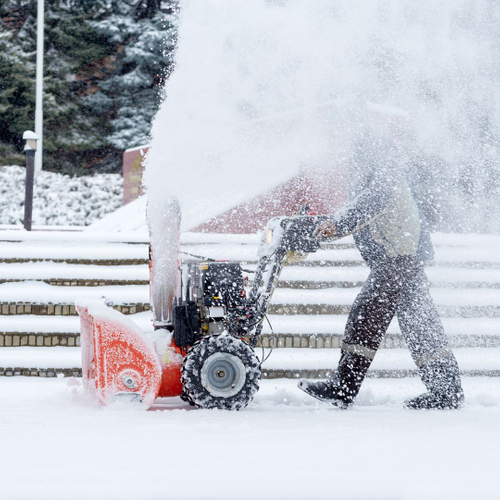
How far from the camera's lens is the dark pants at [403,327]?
3920 millimetres

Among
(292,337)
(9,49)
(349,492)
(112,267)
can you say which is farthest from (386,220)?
(9,49)

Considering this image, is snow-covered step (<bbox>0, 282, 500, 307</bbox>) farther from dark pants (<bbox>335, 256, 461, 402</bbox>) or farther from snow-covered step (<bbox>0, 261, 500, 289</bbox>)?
dark pants (<bbox>335, 256, 461, 402</bbox>)

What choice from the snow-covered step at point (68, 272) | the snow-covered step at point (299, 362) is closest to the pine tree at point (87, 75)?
the snow-covered step at point (68, 272)

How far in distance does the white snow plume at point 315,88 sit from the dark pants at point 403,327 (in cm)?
100

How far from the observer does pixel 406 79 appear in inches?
245

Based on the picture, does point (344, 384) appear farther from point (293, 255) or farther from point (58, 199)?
point (58, 199)

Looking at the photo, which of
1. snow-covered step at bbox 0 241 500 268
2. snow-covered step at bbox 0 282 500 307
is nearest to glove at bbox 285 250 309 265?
snow-covered step at bbox 0 282 500 307

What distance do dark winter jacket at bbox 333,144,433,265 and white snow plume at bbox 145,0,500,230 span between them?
1.43 feet

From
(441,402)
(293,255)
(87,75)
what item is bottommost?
(441,402)

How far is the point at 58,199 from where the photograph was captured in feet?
43.6

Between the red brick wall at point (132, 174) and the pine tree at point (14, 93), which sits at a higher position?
the pine tree at point (14, 93)

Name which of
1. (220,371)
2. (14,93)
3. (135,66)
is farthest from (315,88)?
(135,66)

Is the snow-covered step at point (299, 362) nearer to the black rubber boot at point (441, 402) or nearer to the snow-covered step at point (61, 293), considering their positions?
the snow-covered step at point (61, 293)

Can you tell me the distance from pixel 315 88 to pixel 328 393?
2886 millimetres
